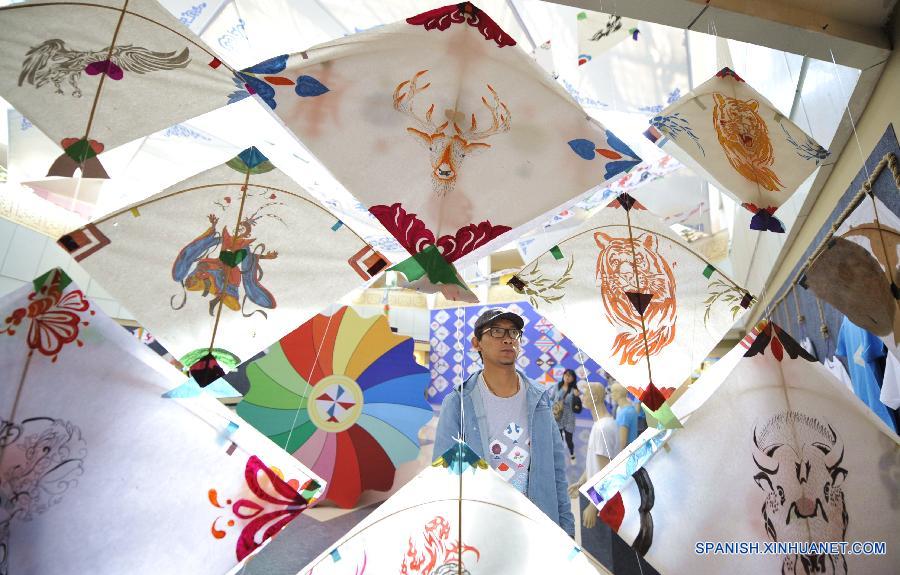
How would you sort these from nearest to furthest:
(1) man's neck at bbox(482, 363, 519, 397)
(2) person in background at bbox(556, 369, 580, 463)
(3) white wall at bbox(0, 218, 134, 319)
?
(1) man's neck at bbox(482, 363, 519, 397) < (3) white wall at bbox(0, 218, 134, 319) < (2) person in background at bbox(556, 369, 580, 463)

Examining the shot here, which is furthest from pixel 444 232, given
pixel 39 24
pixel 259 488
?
pixel 39 24

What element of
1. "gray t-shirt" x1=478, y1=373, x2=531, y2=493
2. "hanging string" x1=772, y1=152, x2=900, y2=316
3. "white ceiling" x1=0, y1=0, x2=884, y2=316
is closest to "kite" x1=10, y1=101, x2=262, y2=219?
"white ceiling" x1=0, y1=0, x2=884, y2=316

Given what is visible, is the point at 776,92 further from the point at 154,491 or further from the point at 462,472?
the point at 154,491

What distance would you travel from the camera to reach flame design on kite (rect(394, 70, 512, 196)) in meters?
1.50

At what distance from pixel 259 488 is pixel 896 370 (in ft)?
6.34

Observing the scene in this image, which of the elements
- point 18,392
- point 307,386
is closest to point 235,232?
point 18,392

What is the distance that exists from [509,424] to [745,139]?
1395 millimetres

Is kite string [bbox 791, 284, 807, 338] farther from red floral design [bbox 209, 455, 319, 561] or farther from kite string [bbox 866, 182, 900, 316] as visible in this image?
red floral design [bbox 209, 455, 319, 561]

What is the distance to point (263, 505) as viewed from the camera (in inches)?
50.6

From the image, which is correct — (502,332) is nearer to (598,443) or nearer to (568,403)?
(598,443)

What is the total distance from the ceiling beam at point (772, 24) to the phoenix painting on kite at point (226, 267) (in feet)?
4.33

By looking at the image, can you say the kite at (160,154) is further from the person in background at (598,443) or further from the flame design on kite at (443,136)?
the person in background at (598,443)

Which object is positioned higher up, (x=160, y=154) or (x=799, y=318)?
(x=160, y=154)

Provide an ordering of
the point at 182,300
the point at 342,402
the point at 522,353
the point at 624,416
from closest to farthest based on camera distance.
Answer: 1. the point at 182,300
2. the point at 342,402
3. the point at 624,416
4. the point at 522,353
